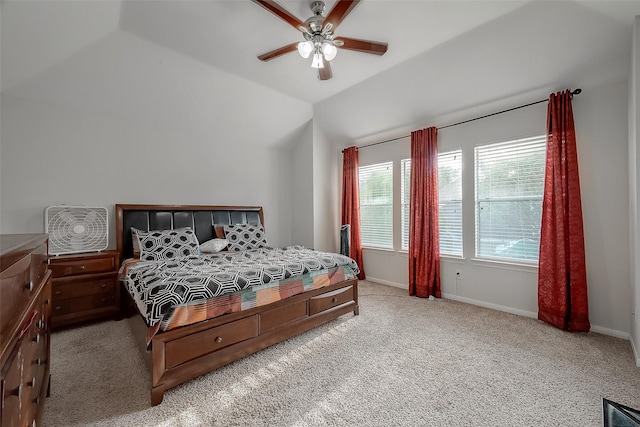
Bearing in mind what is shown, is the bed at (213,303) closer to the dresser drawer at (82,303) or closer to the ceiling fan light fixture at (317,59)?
the dresser drawer at (82,303)

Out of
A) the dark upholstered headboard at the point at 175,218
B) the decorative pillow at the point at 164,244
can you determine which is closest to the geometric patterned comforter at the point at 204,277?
the decorative pillow at the point at 164,244

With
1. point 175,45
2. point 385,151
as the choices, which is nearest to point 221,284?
point 175,45

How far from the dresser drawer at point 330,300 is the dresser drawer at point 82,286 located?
2329mm

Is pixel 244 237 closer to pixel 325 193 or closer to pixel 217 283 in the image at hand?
pixel 325 193

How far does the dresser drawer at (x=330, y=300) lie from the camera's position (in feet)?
8.63

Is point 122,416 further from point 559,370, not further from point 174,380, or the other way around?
point 559,370

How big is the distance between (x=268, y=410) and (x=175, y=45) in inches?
136

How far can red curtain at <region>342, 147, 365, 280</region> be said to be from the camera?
184 inches

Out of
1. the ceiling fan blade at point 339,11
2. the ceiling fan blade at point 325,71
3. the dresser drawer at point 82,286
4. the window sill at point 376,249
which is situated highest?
the ceiling fan blade at point 339,11

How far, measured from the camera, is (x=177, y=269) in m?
2.35

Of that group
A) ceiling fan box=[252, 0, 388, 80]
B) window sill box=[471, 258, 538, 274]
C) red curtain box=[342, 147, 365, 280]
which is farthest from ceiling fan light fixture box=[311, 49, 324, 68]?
window sill box=[471, 258, 538, 274]

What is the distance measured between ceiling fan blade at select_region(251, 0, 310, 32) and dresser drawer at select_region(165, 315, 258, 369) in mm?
2312

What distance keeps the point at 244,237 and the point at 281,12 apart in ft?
9.26

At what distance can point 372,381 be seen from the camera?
1.90m
